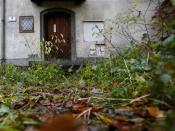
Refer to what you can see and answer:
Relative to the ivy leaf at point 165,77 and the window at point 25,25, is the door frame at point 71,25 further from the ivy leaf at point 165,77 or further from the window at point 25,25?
the ivy leaf at point 165,77

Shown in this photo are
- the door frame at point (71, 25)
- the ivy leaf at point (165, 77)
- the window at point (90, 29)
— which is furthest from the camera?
the door frame at point (71, 25)

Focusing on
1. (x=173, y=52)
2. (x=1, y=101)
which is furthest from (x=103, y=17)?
(x=173, y=52)

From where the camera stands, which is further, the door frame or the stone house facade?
the door frame

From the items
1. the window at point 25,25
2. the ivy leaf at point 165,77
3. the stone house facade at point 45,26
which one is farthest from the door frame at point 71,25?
the ivy leaf at point 165,77

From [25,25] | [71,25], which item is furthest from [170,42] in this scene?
[71,25]

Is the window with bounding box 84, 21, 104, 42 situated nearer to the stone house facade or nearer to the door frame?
the stone house facade

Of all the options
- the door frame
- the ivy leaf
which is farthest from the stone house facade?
the ivy leaf

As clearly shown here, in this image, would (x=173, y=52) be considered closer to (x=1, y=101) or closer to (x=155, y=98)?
(x=155, y=98)

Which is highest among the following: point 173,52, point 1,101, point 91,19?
point 91,19

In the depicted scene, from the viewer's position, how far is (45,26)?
1545cm

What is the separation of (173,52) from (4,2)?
13.6m

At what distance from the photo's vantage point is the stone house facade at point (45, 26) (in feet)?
48.8

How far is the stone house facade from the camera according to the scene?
14883mm

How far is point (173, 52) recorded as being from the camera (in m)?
1.98
